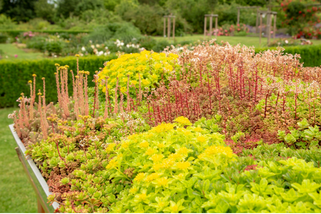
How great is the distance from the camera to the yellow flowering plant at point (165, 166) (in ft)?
5.24

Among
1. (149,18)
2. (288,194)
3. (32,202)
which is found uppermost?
(149,18)

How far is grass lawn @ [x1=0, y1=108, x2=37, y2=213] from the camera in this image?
161 inches

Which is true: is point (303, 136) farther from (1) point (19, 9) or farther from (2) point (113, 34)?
(1) point (19, 9)

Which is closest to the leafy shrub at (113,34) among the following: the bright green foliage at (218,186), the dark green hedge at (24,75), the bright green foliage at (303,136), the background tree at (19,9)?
the dark green hedge at (24,75)

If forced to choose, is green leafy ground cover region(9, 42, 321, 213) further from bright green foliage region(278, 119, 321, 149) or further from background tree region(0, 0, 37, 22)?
background tree region(0, 0, 37, 22)

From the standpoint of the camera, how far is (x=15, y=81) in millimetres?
7910

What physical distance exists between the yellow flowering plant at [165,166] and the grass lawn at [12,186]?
2.74 meters

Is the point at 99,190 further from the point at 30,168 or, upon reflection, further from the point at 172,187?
the point at 30,168

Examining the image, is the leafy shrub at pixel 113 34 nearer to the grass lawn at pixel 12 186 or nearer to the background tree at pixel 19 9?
the grass lawn at pixel 12 186

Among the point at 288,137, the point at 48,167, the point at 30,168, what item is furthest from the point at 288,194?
the point at 30,168

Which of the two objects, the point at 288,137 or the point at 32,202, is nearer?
the point at 288,137

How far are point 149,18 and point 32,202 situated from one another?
2330 centimetres

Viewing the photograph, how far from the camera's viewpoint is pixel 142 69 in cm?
446

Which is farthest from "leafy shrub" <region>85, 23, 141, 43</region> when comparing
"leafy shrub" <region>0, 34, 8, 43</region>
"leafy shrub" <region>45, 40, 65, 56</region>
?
"leafy shrub" <region>0, 34, 8, 43</region>
